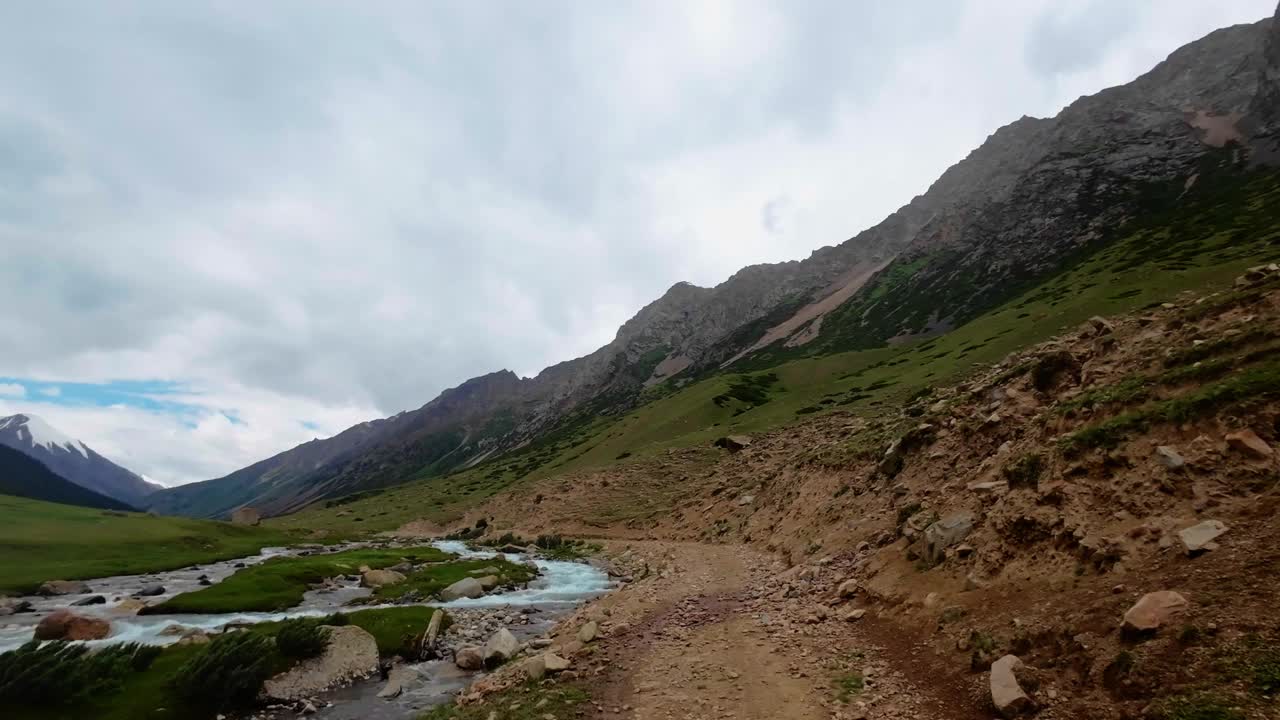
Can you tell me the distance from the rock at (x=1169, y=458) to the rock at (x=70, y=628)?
41.8 meters

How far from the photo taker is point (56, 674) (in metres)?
16.4

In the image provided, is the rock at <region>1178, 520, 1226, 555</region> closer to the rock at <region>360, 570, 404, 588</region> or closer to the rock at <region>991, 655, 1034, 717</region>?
the rock at <region>991, 655, 1034, 717</region>

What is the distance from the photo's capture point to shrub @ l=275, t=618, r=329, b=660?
66.5 feet

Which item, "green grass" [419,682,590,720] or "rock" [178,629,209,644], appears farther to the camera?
"rock" [178,629,209,644]

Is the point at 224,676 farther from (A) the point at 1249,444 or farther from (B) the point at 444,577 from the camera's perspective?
(A) the point at 1249,444

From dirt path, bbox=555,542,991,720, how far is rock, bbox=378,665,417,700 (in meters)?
6.81

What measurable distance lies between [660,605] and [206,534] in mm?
81953

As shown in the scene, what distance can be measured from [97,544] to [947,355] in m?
122

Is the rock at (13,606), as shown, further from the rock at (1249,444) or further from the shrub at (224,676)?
the rock at (1249,444)

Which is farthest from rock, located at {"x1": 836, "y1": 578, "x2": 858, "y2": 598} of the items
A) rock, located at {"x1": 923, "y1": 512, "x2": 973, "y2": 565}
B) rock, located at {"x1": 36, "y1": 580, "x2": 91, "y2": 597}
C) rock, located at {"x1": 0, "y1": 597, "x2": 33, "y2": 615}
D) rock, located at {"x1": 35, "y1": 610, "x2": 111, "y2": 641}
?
rock, located at {"x1": 36, "y1": 580, "x2": 91, "y2": 597}

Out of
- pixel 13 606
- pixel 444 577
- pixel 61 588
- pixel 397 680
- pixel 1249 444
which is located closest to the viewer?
pixel 1249 444

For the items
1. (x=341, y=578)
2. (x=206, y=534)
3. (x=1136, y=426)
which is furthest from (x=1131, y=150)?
(x=206, y=534)

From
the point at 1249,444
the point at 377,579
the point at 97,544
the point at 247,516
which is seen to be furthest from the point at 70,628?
the point at 247,516

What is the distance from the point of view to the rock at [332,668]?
61.8 ft
